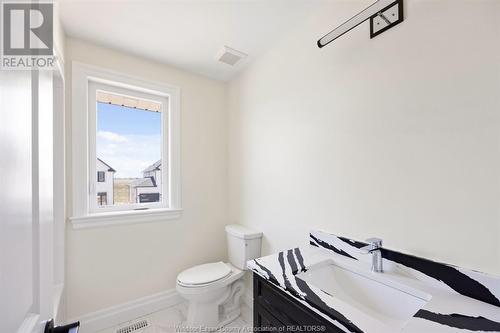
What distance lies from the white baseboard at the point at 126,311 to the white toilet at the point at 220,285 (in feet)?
1.15

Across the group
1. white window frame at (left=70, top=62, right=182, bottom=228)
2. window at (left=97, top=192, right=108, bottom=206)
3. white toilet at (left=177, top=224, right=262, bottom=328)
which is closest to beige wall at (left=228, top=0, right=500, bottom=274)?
white toilet at (left=177, top=224, right=262, bottom=328)

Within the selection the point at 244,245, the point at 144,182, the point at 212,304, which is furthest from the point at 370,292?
the point at 144,182

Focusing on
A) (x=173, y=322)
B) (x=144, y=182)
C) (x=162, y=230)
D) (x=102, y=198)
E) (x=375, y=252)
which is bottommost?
(x=173, y=322)

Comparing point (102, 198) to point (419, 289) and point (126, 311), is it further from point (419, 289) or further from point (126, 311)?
point (419, 289)

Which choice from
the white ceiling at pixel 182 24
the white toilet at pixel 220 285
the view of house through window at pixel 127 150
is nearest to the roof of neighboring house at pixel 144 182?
the view of house through window at pixel 127 150

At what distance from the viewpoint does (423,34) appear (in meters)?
1.02

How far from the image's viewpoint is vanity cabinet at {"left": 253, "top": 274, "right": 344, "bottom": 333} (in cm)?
92

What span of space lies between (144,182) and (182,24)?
1.39 meters

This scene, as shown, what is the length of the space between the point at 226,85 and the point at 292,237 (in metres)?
1.75

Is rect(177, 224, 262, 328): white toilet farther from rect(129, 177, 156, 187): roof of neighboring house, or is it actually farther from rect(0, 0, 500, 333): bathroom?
rect(129, 177, 156, 187): roof of neighboring house

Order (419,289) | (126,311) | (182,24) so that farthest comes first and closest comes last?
(126,311)
(182,24)
(419,289)

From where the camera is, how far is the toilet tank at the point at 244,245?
1.94 metres

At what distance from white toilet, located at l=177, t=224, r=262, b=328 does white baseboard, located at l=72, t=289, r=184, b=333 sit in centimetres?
35

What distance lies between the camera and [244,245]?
6.37 feet
